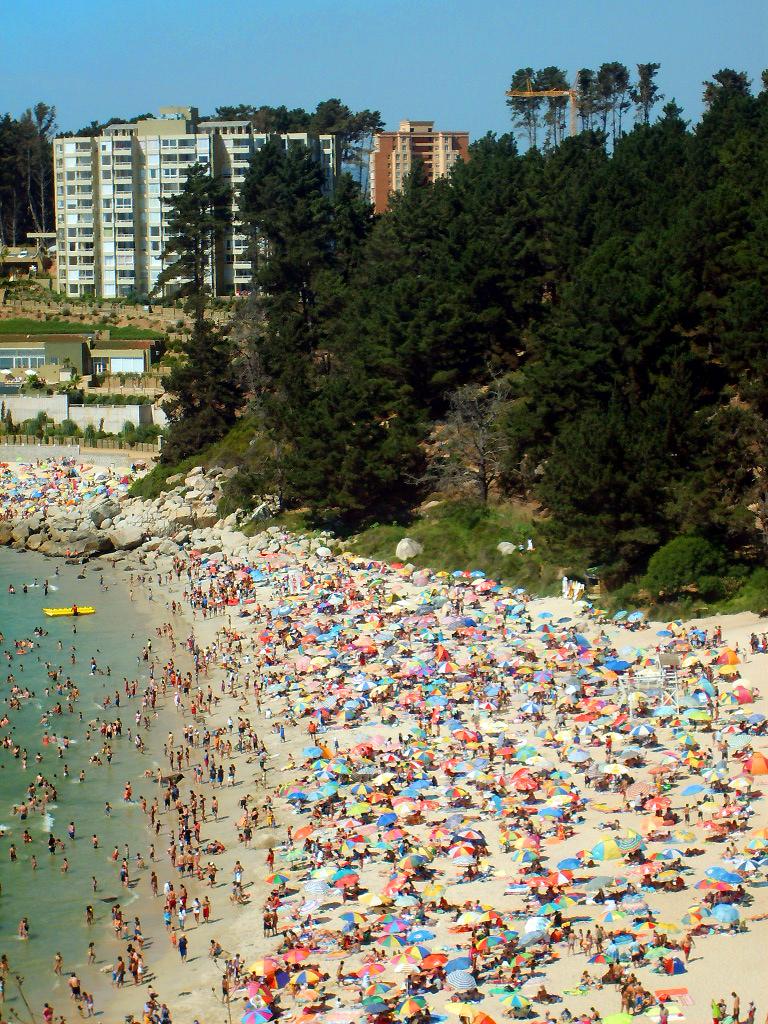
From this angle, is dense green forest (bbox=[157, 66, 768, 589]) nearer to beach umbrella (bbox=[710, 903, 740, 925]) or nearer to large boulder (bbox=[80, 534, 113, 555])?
large boulder (bbox=[80, 534, 113, 555])

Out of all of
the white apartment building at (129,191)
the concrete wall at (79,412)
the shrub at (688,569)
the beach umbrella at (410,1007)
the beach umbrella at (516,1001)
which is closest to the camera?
the beach umbrella at (516,1001)

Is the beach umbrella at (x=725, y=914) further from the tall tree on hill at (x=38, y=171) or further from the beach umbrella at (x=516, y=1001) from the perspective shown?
the tall tree on hill at (x=38, y=171)

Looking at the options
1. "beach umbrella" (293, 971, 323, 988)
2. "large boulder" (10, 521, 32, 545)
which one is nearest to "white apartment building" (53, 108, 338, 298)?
"large boulder" (10, 521, 32, 545)

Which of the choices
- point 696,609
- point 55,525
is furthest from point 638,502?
point 55,525

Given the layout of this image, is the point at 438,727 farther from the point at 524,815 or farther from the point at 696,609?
the point at 696,609

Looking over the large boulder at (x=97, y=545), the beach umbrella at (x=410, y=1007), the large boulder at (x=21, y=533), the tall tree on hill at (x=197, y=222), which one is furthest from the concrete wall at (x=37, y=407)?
the beach umbrella at (x=410, y=1007)

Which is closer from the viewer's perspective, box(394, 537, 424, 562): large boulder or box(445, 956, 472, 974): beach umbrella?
box(445, 956, 472, 974): beach umbrella

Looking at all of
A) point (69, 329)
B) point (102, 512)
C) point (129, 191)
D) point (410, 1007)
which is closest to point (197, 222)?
point (69, 329)
